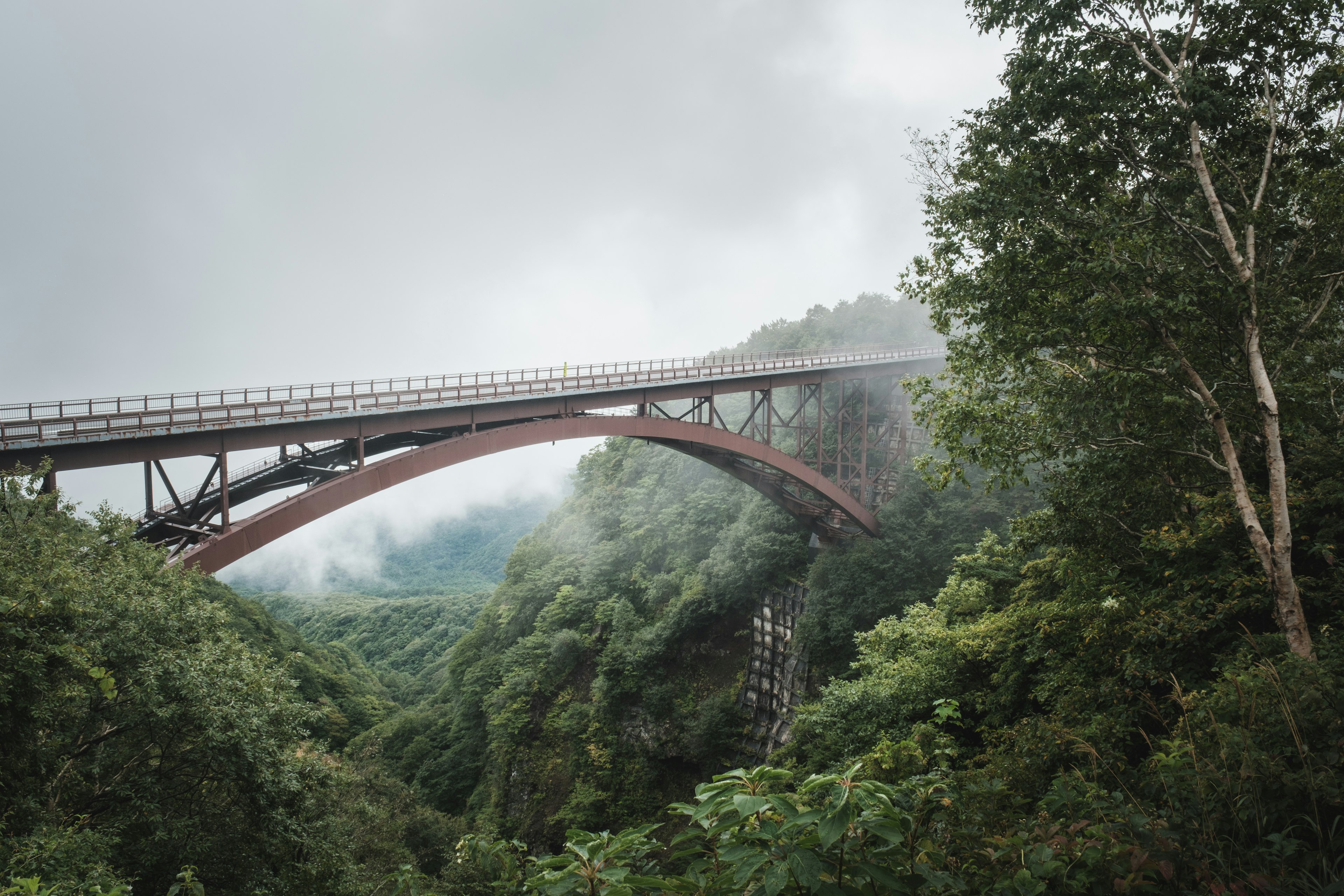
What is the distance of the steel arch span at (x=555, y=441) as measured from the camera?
45.0 ft

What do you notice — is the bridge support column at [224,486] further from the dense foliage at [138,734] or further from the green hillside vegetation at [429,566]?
the green hillside vegetation at [429,566]

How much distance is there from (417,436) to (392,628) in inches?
2579

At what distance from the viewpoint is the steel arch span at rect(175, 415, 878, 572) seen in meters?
13.7

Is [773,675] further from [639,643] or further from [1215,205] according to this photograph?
[1215,205]

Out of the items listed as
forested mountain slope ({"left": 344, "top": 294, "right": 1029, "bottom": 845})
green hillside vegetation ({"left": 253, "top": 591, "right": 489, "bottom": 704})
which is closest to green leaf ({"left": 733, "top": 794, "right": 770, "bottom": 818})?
forested mountain slope ({"left": 344, "top": 294, "right": 1029, "bottom": 845})

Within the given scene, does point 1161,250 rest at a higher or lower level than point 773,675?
higher

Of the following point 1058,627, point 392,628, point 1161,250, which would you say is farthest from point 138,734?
point 392,628

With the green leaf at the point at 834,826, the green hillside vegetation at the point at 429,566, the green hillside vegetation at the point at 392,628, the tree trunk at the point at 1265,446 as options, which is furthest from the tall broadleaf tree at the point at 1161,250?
the green hillside vegetation at the point at 429,566

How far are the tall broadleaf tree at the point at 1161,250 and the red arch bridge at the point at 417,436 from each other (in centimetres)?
1082

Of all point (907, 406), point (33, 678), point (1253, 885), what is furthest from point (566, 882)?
point (907, 406)

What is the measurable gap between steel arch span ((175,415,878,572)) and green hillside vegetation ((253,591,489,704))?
38787 millimetres

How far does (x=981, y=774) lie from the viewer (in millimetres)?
4535

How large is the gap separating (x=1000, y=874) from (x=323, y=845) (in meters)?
12.6

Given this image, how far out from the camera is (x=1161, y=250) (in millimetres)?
7648
